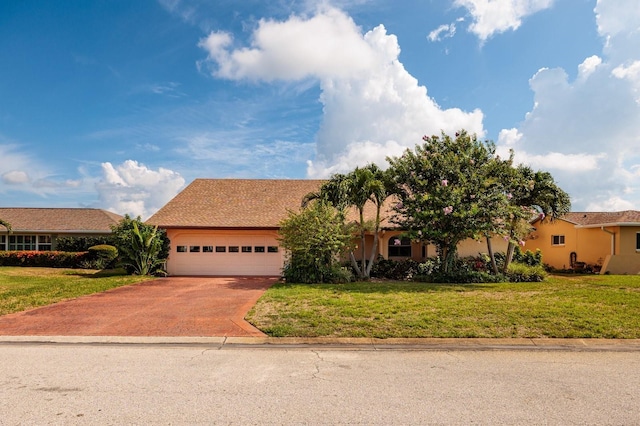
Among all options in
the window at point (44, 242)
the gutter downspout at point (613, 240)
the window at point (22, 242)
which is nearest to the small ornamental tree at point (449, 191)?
the gutter downspout at point (613, 240)

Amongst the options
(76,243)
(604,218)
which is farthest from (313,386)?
(76,243)

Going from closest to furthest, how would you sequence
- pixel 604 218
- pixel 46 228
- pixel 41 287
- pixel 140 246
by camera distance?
1. pixel 41 287
2. pixel 140 246
3. pixel 604 218
4. pixel 46 228

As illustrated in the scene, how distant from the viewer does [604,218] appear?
23.0m

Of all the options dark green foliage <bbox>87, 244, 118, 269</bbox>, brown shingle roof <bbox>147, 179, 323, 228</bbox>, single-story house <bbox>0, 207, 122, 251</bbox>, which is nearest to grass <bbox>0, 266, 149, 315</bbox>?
dark green foliage <bbox>87, 244, 118, 269</bbox>

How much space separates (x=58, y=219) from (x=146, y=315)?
21854 millimetres

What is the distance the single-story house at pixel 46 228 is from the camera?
25812 mm

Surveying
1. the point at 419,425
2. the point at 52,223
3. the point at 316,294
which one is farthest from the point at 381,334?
the point at 52,223

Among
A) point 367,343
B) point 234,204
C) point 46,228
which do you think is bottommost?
point 367,343

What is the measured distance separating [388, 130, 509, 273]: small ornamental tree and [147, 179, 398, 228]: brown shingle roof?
4293 mm

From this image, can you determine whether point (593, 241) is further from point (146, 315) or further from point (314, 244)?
point (146, 315)

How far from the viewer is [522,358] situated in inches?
260

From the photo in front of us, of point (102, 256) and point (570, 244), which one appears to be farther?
point (570, 244)

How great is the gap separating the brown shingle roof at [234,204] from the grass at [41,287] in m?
3.70

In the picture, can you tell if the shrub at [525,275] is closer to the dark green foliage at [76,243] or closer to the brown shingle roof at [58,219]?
the dark green foliage at [76,243]
